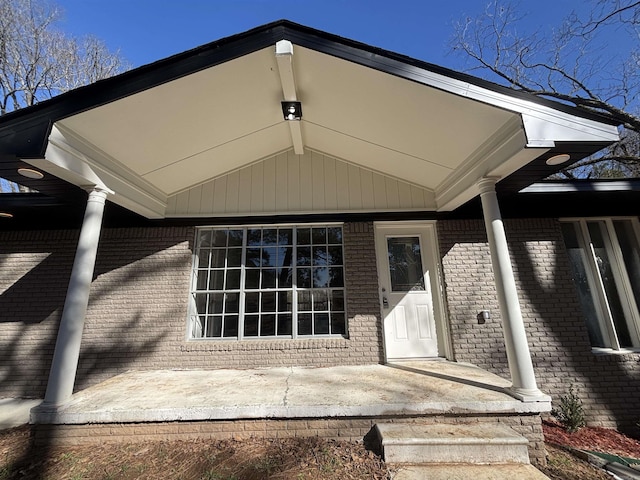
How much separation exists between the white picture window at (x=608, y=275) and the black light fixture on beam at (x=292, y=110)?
Result: 15.8 feet

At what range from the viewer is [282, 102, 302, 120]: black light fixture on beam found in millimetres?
3660

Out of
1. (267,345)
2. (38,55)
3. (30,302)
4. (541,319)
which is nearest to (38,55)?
(38,55)

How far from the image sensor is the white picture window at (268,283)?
15.4ft

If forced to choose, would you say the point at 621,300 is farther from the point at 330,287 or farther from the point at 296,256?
the point at 296,256

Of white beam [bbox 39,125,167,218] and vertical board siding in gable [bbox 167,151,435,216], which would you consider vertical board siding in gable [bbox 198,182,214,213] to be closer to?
vertical board siding in gable [bbox 167,151,435,216]

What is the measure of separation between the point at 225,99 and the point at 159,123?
0.81 meters

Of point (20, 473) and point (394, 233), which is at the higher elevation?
point (394, 233)

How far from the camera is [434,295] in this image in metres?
4.70

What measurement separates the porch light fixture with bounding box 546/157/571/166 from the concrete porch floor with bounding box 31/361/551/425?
251 cm

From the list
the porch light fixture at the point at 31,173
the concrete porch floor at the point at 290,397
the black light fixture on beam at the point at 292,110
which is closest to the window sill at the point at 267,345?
the concrete porch floor at the point at 290,397

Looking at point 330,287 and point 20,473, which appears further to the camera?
point 330,287

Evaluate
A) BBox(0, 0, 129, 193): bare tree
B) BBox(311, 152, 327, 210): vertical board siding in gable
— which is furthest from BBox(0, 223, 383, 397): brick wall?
BBox(0, 0, 129, 193): bare tree

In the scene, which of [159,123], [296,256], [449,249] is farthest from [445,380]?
[159,123]

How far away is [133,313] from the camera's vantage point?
15.0 feet
